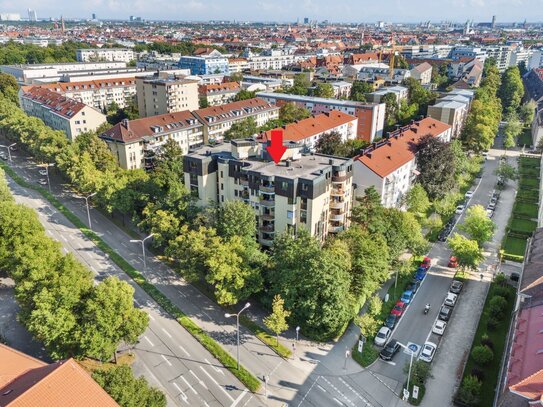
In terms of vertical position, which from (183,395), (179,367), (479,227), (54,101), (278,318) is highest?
(54,101)

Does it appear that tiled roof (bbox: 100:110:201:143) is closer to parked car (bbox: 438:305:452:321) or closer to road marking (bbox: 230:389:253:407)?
road marking (bbox: 230:389:253:407)

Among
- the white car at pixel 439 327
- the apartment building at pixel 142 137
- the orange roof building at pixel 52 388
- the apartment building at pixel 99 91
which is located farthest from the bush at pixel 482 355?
the apartment building at pixel 99 91

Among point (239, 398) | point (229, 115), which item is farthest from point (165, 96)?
point (239, 398)

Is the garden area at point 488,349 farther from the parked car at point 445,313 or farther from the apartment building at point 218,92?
the apartment building at point 218,92

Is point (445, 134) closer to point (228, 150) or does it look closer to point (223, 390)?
point (228, 150)

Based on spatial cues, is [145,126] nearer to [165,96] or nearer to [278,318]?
[165,96]
